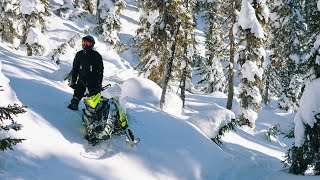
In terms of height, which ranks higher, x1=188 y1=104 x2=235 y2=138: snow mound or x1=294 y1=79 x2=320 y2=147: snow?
x1=294 y1=79 x2=320 y2=147: snow

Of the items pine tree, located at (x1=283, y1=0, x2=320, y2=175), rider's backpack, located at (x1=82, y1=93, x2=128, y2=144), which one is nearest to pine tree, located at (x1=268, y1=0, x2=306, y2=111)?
pine tree, located at (x1=283, y1=0, x2=320, y2=175)

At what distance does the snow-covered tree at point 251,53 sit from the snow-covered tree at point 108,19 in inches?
873

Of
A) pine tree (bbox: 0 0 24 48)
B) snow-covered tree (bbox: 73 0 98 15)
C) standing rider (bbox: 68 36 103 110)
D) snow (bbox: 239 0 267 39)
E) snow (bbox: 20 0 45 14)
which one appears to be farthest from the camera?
snow-covered tree (bbox: 73 0 98 15)

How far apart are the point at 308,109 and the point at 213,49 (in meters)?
29.6

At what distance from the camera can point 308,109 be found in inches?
401

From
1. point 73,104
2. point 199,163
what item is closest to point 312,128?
point 199,163

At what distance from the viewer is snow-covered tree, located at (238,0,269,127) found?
2329cm

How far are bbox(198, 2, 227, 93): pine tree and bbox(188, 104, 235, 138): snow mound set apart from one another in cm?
2076

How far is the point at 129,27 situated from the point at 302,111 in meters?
53.8

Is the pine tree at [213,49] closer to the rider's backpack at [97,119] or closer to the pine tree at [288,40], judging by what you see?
the pine tree at [288,40]

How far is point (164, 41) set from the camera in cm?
2223

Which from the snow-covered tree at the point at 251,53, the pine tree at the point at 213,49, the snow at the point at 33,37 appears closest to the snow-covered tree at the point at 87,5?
the pine tree at the point at 213,49

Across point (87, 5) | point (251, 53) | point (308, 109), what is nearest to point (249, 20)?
point (251, 53)

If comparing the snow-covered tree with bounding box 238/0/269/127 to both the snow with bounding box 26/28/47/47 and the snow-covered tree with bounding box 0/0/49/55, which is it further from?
the snow-covered tree with bounding box 0/0/49/55
